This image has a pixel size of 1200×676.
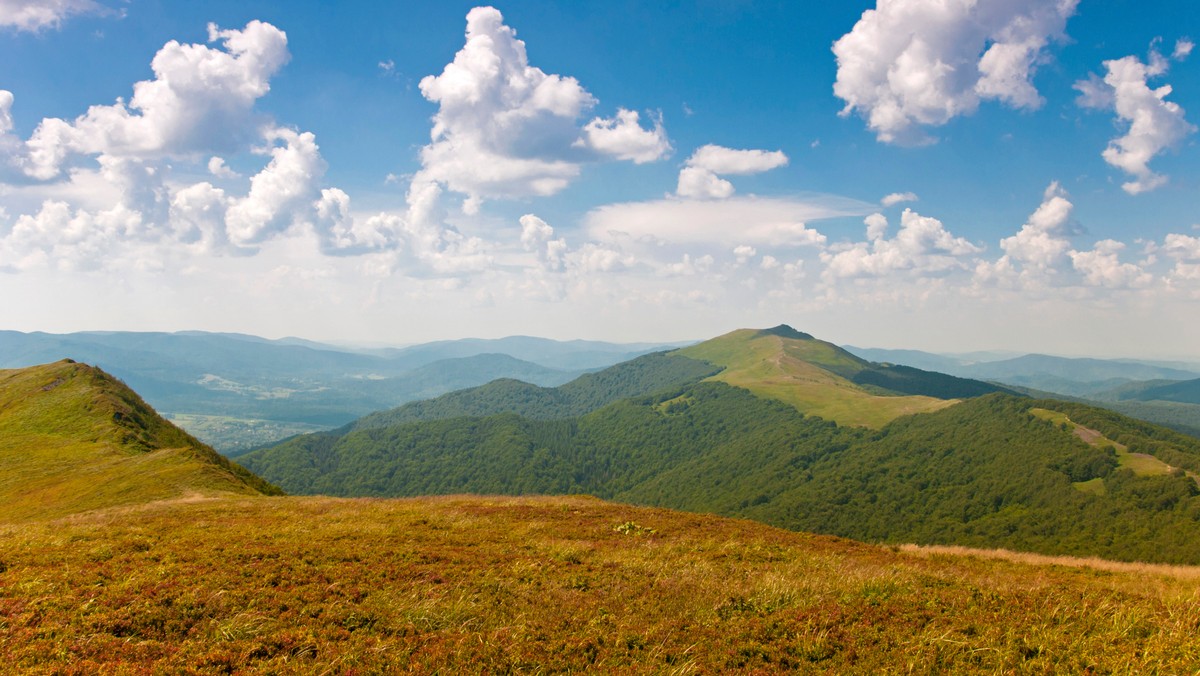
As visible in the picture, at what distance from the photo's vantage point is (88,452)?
53250 millimetres

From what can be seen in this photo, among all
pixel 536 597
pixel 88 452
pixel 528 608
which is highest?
pixel 528 608

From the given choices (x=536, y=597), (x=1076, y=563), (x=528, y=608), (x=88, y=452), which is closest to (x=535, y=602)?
(x=536, y=597)

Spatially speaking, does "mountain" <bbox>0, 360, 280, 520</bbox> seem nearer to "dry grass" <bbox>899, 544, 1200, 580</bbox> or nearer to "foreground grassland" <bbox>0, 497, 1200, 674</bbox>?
"foreground grassland" <bbox>0, 497, 1200, 674</bbox>

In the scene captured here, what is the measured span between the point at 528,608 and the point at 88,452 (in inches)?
2482

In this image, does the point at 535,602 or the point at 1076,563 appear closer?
the point at 535,602

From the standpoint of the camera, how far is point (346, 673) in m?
10.5

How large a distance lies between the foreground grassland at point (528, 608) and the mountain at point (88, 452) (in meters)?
21.6

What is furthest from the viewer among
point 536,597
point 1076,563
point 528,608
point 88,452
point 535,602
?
point 88,452

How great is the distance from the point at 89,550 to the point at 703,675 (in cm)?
1987

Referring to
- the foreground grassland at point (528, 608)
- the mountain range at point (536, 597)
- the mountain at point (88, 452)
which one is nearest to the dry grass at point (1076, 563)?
the mountain range at point (536, 597)

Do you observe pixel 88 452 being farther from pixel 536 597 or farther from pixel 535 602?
pixel 535 602

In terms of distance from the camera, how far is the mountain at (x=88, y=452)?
40.3 m

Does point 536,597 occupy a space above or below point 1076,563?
above

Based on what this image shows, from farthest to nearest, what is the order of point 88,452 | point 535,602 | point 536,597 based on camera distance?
point 88,452
point 536,597
point 535,602
